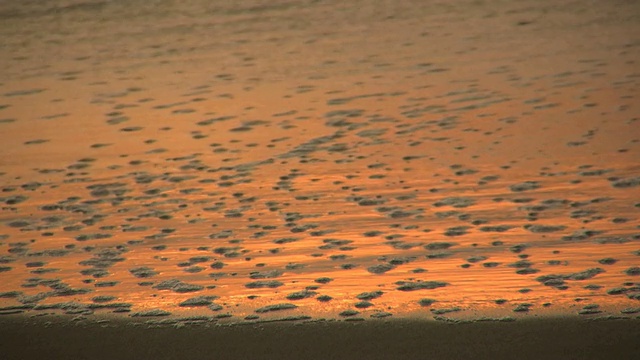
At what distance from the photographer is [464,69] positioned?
287 inches

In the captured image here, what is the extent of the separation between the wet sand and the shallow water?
0.05 ft

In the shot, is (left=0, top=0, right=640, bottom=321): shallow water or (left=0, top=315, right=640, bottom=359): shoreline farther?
(left=0, top=0, right=640, bottom=321): shallow water

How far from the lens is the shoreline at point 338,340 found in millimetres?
3031

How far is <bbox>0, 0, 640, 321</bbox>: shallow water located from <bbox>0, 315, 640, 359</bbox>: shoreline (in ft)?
0.33

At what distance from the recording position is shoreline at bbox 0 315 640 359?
303cm

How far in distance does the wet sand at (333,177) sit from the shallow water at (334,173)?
0.05 feet

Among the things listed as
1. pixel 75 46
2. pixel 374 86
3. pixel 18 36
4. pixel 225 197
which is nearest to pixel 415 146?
pixel 225 197

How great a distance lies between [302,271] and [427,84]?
332 cm

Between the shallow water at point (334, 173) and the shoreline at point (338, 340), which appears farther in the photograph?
→ the shallow water at point (334, 173)

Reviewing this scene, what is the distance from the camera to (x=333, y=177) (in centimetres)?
507

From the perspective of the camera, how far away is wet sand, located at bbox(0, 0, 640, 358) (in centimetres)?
354

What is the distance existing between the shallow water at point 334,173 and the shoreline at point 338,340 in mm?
100

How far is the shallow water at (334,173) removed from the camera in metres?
3.62

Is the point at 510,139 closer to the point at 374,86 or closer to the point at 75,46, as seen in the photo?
the point at 374,86
